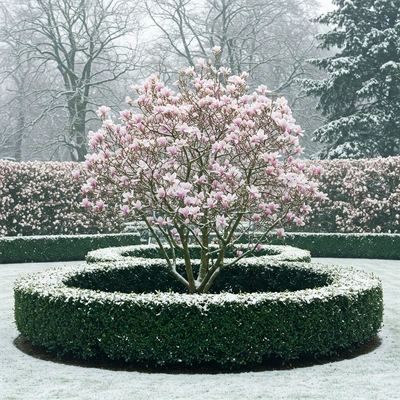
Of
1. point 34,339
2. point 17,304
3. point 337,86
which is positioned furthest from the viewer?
point 337,86

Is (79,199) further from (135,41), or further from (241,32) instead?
(241,32)

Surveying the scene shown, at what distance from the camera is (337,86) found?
22.8 meters

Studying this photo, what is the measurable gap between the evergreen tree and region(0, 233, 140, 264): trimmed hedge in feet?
35.5

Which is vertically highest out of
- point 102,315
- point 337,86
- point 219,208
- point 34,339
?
point 337,86

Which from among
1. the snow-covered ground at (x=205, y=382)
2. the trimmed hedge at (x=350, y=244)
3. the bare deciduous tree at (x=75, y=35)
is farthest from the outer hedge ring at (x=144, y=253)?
Answer: the bare deciduous tree at (x=75, y=35)

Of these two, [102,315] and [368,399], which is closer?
[368,399]

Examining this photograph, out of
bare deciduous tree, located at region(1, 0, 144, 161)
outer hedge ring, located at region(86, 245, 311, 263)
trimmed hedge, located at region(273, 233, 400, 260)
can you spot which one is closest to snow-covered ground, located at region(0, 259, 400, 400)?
outer hedge ring, located at region(86, 245, 311, 263)

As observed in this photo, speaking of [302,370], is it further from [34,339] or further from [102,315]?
[34,339]

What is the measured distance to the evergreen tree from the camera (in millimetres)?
22328

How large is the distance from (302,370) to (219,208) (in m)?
1.90

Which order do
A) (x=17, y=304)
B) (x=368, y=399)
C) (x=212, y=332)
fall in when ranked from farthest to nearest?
(x=17, y=304), (x=212, y=332), (x=368, y=399)

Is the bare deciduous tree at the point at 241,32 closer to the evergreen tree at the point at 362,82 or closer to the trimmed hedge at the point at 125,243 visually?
the evergreen tree at the point at 362,82

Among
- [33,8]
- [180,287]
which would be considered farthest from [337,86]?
[180,287]

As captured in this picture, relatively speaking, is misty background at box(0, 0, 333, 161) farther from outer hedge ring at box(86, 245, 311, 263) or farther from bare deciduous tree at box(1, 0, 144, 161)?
outer hedge ring at box(86, 245, 311, 263)
